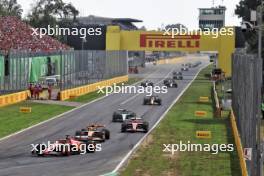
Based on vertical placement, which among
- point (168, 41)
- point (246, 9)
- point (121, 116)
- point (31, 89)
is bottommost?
point (121, 116)

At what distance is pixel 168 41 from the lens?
370ft

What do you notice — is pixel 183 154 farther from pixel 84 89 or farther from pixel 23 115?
pixel 84 89

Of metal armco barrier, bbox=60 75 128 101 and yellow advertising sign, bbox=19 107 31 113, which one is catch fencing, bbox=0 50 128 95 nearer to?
metal armco barrier, bbox=60 75 128 101

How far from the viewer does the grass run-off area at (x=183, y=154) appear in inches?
1254

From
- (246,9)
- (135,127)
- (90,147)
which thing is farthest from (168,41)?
(90,147)

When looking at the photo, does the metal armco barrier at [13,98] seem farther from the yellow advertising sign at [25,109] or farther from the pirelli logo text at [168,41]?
the pirelli logo text at [168,41]

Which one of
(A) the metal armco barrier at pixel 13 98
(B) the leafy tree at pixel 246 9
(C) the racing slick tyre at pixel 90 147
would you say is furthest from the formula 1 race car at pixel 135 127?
(B) the leafy tree at pixel 246 9

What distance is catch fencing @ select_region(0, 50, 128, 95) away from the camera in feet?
212

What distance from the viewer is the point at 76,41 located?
151125 millimetres

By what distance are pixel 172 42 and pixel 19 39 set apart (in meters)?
23.9

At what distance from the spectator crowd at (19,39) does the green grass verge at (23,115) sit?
3029 centimetres

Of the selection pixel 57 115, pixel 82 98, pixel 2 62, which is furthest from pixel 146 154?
pixel 82 98

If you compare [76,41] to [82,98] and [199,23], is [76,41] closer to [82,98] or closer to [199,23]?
[199,23]

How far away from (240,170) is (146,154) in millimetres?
5962
